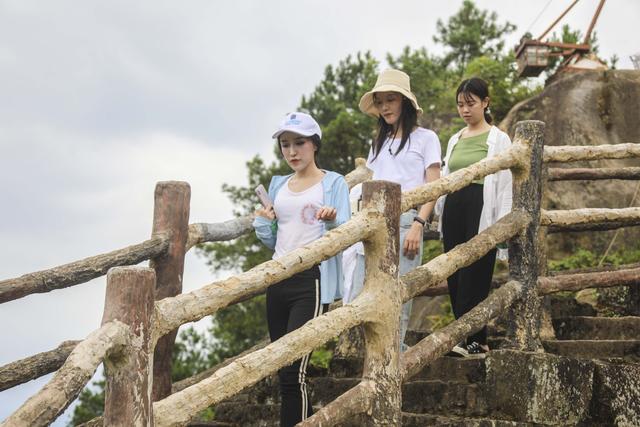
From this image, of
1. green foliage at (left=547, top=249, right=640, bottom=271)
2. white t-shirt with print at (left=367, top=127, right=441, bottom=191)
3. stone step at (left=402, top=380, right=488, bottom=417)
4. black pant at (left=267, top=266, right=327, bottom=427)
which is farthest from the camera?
green foliage at (left=547, top=249, right=640, bottom=271)

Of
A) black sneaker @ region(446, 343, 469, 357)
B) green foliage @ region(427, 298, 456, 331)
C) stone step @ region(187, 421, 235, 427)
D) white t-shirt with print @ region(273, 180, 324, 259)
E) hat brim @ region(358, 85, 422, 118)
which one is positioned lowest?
green foliage @ region(427, 298, 456, 331)

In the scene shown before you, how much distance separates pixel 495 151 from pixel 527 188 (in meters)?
0.29

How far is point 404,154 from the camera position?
499cm

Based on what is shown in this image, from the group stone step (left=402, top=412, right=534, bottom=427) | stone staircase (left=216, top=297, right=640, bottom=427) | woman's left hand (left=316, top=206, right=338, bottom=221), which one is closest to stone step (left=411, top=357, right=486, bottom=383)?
stone staircase (left=216, top=297, right=640, bottom=427)

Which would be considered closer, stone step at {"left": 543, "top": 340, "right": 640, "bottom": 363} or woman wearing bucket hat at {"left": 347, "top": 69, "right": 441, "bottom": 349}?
woman wearing bucket hat at {"left": 347, "top": 69, "right": 441, "bottom": 349}

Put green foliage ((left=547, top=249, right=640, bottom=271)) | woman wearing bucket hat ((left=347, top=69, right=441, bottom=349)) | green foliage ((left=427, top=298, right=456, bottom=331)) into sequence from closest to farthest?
woman wearing bucket hat ((left=347, top=69, right=441, bottom=349)) → green foliage ((left=427, top=298, right=456, bottom=331)) → green foliage ((left=547, top=249, right=640, bottom=271))

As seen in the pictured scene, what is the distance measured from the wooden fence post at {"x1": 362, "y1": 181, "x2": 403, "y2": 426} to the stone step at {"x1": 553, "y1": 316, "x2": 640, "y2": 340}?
2.69 metres

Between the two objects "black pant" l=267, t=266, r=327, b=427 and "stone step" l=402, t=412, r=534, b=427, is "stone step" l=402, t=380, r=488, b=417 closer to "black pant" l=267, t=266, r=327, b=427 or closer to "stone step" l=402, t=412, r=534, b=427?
"stone step" l=402, t=412, r=534, b=427

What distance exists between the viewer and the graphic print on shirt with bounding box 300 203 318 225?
4.32 m

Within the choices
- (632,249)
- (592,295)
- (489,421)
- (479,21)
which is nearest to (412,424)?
(489,421)

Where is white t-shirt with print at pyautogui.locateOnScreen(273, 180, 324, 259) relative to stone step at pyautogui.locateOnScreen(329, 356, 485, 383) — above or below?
above

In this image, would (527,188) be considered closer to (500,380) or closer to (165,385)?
(500,380)

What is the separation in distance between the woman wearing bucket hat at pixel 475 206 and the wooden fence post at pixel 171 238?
5.24 ft

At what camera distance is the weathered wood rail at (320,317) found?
2.80 meters
